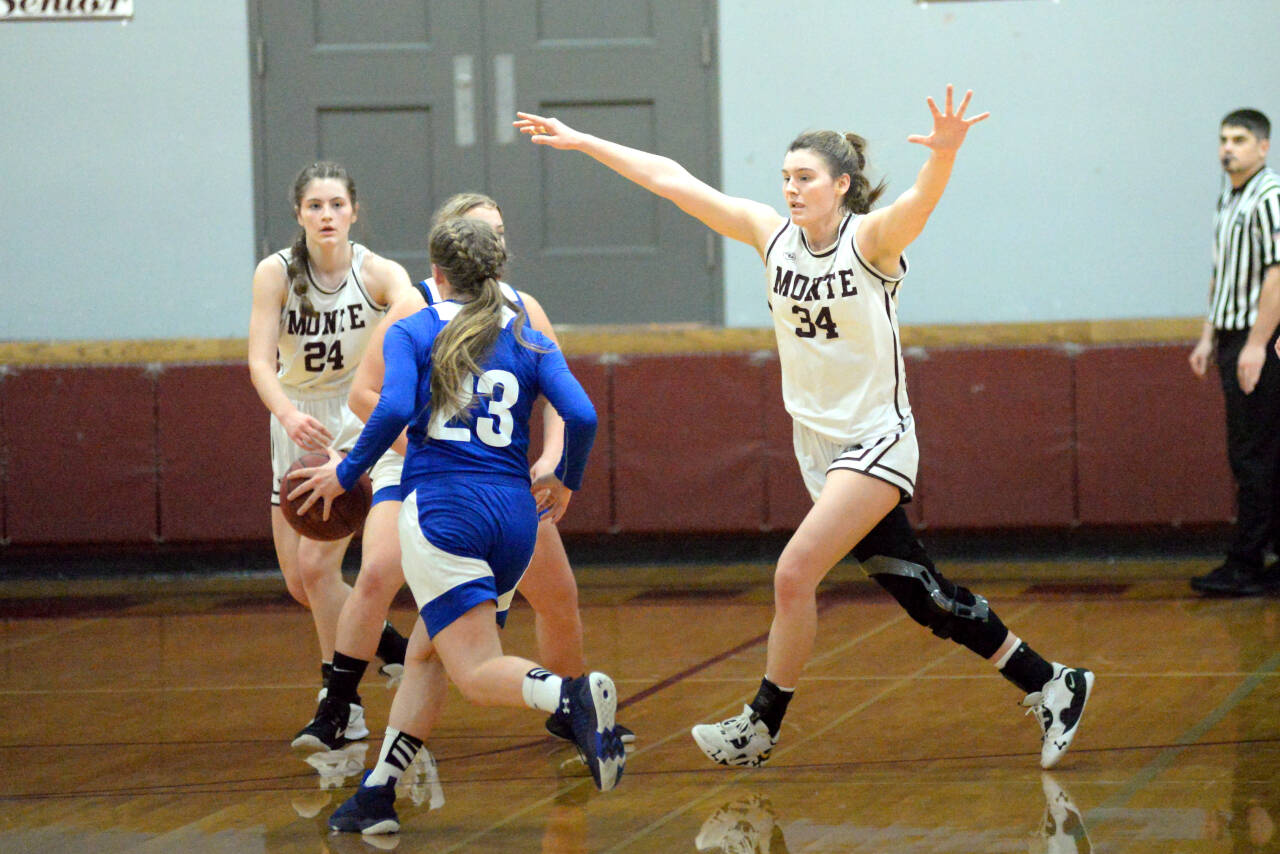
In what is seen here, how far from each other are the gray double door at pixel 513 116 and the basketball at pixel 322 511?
394cm

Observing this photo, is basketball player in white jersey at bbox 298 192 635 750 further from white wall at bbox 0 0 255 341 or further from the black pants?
white wall at bbox 0 0 255 341

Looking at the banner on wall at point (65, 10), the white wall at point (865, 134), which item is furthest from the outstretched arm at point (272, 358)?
the banner on wall at point (65, 10)

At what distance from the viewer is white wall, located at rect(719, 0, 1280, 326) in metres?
7.75

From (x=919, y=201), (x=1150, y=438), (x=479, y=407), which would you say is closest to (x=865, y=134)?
(x=1150, y=438)

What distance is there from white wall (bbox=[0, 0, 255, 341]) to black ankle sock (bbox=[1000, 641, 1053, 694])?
5.22 m

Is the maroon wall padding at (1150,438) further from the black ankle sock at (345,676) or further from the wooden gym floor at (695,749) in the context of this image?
the black ankle sock at (345,676)

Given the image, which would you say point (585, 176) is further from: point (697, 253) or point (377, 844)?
point (377, 844)

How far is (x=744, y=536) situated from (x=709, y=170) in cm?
191

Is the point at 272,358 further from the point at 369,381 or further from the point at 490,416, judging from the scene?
the point at 490,416

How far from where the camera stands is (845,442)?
12.8 feet

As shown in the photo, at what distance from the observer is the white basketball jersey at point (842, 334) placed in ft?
12.7

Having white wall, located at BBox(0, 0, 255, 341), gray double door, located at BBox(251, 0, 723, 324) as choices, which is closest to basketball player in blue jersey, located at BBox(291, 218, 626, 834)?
gray double door, located at BBox(251, 0, 723, 324)

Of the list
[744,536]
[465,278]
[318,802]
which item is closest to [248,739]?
[318,802]

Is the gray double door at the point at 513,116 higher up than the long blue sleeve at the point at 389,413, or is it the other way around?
the gray double door at the point at 513,116
